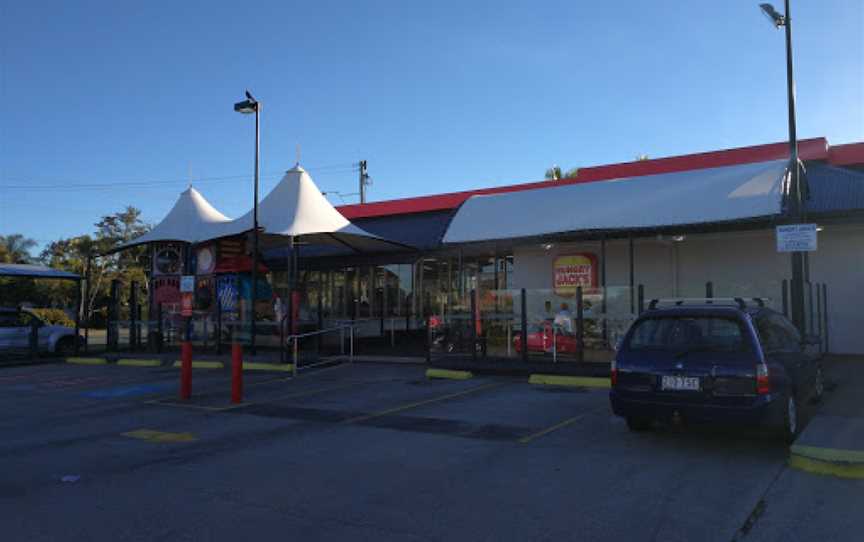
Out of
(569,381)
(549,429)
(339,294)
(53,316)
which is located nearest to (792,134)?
(569,381)

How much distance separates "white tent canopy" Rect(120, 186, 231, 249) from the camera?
2217cm

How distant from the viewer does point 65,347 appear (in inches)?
920

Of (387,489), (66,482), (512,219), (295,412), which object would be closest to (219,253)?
(512,219)

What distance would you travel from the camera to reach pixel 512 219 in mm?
19578

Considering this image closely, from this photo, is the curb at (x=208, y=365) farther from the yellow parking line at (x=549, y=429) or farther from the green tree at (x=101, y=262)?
the green tree at (x=101, y=262)

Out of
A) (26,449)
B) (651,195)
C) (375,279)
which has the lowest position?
(26,449)

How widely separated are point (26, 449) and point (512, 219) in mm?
13988

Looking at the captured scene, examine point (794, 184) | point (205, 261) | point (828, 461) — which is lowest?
point (828, 461)

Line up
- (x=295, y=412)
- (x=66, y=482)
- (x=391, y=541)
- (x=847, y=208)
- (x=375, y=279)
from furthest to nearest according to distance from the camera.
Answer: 1. (x=375, y=279)
2. (x=847, y=208)
3. (x=295, y=412)
4. (x=66, y=482)
5. (x=391, y=541)

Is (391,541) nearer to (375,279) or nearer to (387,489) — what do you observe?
(387,489)

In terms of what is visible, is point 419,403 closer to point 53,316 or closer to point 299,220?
point 299,220

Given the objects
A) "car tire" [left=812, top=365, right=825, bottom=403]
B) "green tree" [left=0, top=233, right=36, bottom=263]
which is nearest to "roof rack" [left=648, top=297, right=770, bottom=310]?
"car tire" [left=812, top=365, right=825, bottom=403]

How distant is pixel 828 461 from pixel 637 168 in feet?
66.3

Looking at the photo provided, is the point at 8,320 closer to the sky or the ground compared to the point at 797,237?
closer to the ground
